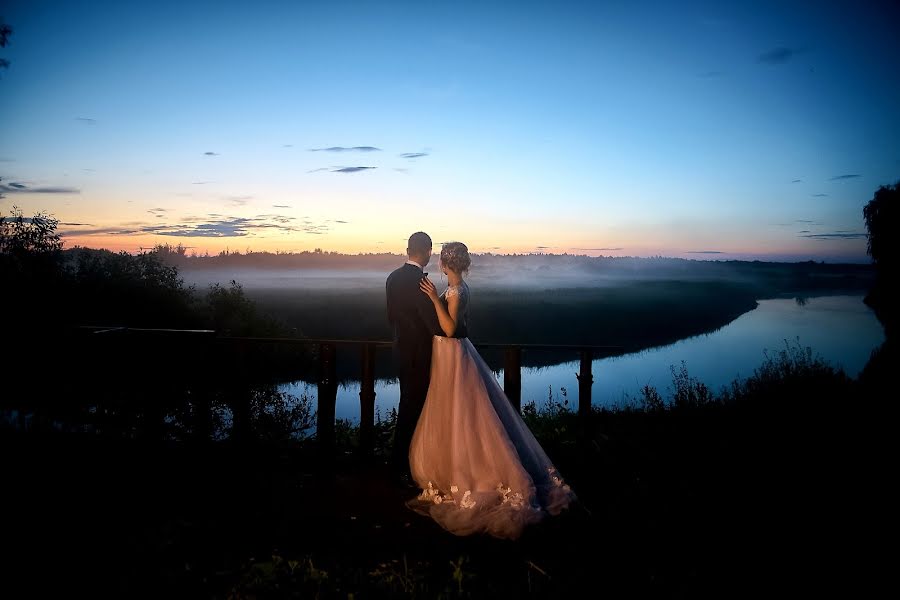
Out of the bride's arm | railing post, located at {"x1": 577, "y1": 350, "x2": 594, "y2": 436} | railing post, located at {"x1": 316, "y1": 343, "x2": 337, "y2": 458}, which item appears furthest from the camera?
railing post, located at {"x1": 577, "y1": 350, "x2": 594, "y2": 436}

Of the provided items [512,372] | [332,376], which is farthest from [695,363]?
[332,376]

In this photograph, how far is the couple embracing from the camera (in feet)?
13.8

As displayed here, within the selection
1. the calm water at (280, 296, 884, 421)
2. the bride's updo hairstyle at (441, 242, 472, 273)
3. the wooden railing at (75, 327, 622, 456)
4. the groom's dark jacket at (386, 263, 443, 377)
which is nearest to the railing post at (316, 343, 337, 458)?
the wooden railing at (75, 327, 622, 456)

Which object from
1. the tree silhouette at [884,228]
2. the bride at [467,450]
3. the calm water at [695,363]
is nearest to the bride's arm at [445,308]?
the bride at [467,450]

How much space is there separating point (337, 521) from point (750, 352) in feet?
129

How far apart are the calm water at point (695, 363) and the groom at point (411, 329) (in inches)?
494

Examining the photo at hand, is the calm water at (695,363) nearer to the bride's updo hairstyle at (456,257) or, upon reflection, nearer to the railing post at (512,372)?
the railing post at (512,372)

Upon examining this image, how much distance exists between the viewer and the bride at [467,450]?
4.12 m

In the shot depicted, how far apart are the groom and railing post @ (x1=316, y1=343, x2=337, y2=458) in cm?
92

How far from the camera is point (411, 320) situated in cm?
486

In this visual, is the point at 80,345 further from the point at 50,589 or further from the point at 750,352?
the point at 750,352

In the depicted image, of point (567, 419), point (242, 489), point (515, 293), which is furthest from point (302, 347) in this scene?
point (515, 293)

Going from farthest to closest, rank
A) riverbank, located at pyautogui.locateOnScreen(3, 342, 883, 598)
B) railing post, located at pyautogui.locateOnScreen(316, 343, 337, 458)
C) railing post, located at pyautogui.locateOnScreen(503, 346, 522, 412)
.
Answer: railing post, located at pyautogui.locateOnScreen(503, 346, 522, 412), railing post, located at pyautogui.locateOnScreen(316, 343, 337, 458), riverbank, located at pyautogui.locateOnScreen(3, 342, 883, 598)

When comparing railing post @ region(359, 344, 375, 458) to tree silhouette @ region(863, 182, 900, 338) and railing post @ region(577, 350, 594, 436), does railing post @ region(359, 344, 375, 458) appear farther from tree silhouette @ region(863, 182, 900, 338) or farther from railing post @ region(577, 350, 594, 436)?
tree silhouette @ region(863, 182, 900, 338)
